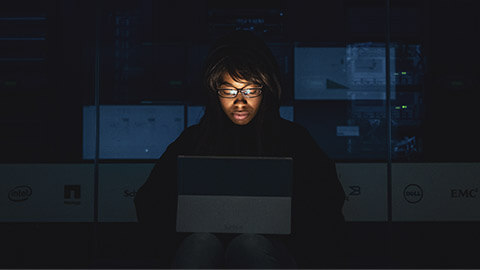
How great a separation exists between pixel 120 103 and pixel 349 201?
1754 millimetres

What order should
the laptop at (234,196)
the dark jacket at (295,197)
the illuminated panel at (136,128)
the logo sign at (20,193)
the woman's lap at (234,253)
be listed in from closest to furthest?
the woman's lap at (234,253) → the laptop at (234,196) → the dark jacket at (295,197) → the logo sign at (20,193) → the illuminated panel at (136,128)

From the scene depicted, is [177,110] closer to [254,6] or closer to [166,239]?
[254,6]

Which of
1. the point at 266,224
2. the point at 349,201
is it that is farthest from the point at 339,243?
the point at 349,201

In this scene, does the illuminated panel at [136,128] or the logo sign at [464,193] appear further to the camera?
the illuminated panel at [136,128]

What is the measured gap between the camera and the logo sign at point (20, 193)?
2.37 m

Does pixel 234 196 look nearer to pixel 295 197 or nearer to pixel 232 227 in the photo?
pixel 232 227

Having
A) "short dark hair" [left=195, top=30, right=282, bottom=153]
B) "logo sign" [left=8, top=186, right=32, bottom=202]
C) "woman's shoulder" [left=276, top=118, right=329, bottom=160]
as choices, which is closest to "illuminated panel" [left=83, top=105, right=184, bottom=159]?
"logo sign" [left=8, top=186, right=32, bottom=202]

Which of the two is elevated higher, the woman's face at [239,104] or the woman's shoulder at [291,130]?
the woman's face at [239,104]

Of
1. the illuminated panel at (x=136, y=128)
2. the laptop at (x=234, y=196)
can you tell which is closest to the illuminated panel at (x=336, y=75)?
the illuminated panel at (x=136, y=128)

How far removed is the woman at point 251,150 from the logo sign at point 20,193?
1506 millimetres

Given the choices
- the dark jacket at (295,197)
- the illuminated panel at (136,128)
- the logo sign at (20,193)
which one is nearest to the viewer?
the dark jacket at (295,197)

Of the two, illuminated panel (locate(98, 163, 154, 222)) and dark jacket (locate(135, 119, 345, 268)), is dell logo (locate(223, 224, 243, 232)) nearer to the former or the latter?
dark jacket (locate(135, 119, 345, 268))

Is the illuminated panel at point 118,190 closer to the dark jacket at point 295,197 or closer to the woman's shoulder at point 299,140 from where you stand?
the dark jacket at point 295,197

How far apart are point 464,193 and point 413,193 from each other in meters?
0.32
